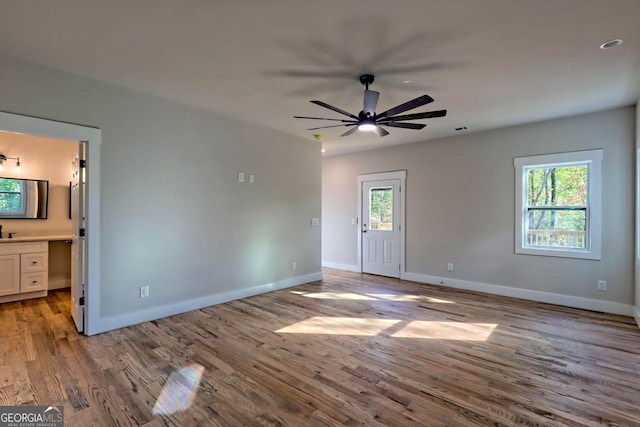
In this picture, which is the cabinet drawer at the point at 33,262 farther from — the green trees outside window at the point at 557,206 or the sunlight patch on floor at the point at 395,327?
the green trees outside window at the point at 557,206

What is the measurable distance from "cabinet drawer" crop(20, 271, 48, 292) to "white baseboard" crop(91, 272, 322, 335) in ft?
7.25

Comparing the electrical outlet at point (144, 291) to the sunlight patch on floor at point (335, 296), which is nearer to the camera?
the electrical outlet at point (144, 291)

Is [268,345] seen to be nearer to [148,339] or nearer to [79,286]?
[148,339]

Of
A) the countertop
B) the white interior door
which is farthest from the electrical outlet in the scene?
the countertop

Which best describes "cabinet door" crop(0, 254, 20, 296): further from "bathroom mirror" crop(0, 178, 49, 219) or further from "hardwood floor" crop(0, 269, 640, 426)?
"bathroom mirror" crop(0, 178, 49, 219)

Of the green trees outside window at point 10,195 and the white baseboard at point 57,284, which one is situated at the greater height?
the green trees outside window at point 10,195

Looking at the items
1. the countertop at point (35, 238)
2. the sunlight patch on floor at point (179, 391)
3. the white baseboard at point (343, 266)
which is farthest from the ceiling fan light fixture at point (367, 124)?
the countertop at point (35, 238)

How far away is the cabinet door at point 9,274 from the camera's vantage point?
14.4 ft

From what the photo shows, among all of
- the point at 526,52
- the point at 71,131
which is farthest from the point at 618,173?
the point at 71,131

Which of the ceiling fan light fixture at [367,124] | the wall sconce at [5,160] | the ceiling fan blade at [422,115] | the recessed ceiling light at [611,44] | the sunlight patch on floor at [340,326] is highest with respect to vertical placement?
the recessed ceiling light at [611,44]

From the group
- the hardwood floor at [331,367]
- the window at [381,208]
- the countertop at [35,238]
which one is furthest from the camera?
the window at [381,208]

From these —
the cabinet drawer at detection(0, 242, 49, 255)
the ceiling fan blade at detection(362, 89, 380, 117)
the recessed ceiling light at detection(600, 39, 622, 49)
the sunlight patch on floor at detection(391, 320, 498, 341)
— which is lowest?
the sunlight patch on floor at detection(391, 320, 498, 341)

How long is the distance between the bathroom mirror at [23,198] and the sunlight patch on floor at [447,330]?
5680mm

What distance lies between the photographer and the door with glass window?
21.0 feet
